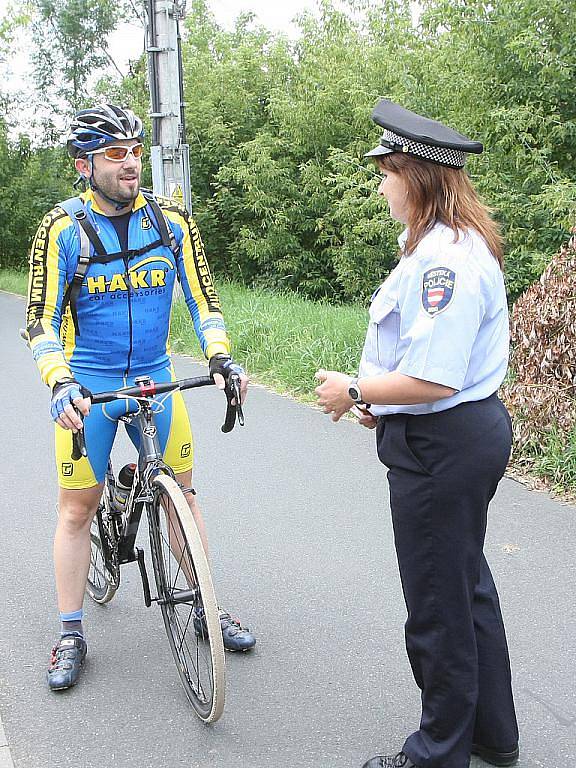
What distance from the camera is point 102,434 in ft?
12.2

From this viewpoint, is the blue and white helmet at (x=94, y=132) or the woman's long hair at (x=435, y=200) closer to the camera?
the woman's long hair at (x=435, y=200)

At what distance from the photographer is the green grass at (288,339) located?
9289 millimetres

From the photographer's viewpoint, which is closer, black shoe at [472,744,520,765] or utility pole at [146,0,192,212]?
black shoe at [472,744,520,765]

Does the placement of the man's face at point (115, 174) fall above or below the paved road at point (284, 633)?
above

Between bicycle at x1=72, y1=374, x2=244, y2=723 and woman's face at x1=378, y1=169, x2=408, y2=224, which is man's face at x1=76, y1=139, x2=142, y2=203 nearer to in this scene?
bicycle at x1=72, y1=374, x2=244, y2=723

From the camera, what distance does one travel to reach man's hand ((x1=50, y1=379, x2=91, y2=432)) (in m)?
3.27

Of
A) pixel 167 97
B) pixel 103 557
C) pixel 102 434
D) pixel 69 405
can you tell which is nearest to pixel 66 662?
pixel 103 557

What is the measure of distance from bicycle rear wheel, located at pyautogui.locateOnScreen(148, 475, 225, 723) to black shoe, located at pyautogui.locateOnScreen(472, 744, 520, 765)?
0.92 meters

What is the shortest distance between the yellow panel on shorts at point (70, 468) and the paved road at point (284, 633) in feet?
2.69

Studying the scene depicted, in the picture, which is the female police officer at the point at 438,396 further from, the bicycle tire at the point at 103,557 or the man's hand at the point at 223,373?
the bicycle tire at the point at 103,557

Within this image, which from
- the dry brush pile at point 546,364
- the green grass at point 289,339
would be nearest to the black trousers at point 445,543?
the dry brush pile at point 546,364

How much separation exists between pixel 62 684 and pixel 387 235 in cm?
1036

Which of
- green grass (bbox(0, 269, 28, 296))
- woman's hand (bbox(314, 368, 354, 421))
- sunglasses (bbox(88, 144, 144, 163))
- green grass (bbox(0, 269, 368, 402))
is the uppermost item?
sunglasses (bbox(88, 144, 144, 163))

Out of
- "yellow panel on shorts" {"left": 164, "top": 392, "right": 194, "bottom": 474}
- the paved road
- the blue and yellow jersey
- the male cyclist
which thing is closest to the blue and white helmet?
the male cyclist
